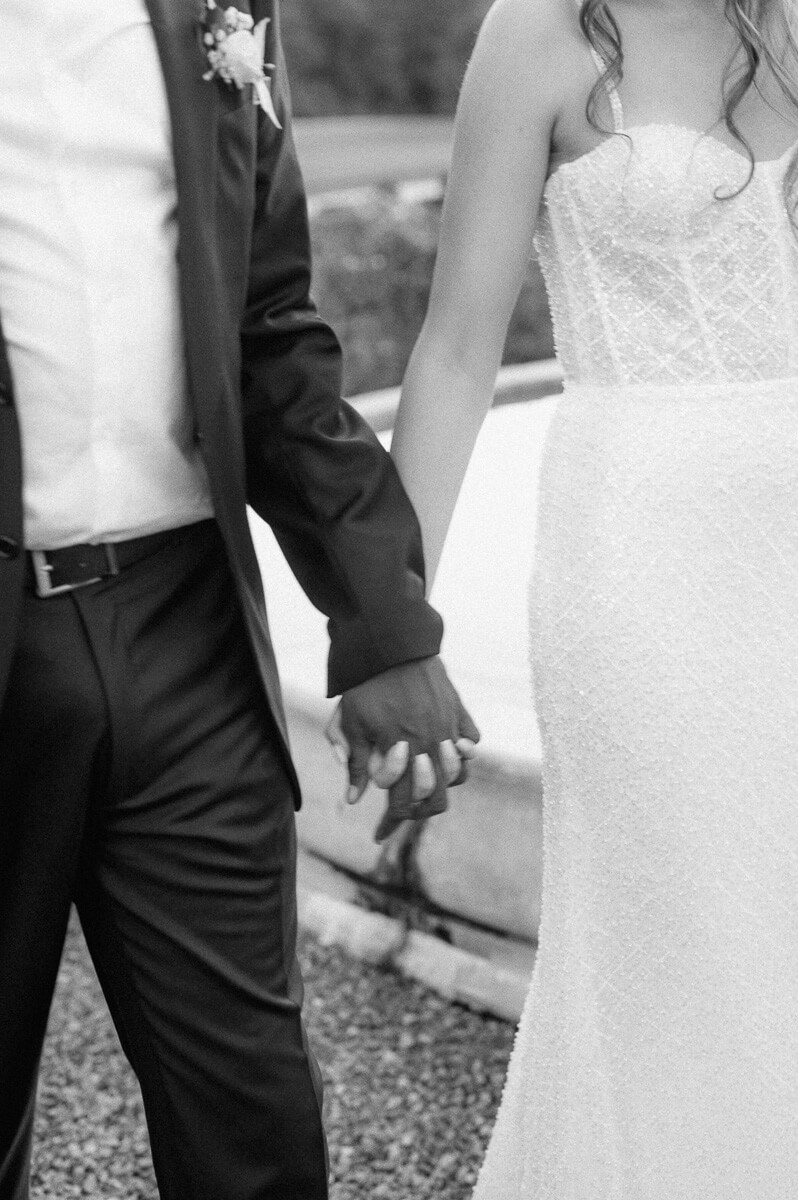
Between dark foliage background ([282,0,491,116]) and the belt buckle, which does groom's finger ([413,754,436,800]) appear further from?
dark foliage background ([282,0,491,116])

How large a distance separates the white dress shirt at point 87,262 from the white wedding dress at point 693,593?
2.03 feet

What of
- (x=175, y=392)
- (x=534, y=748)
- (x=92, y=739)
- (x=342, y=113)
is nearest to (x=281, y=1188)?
(x=92, y=739)

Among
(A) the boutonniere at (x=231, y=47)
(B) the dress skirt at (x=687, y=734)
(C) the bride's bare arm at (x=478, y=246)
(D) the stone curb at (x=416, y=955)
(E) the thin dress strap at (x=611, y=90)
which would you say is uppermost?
(A) the boutonniere at (x=231, y=47)

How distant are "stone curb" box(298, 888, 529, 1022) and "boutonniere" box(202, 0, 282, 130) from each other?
226 centimetres

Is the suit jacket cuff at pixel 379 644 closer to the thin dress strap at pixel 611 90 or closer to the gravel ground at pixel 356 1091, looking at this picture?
the thin dress strap at pixel 611 90

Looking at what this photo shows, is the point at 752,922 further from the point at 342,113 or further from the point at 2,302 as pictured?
the point at 342,113

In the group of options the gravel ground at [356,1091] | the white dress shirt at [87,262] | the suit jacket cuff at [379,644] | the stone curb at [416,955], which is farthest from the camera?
the stone curb at [416,955]

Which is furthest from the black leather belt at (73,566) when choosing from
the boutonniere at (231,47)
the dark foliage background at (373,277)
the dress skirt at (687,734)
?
the dark foliage background at (373,277)

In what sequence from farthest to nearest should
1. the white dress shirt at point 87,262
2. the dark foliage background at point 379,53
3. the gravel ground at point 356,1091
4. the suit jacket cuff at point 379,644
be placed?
the dark foliage background at point 379,53
the gravel ground at point 356,1091
the suit jacket cuff at point 379,644
the white dress shirt at point 87,262

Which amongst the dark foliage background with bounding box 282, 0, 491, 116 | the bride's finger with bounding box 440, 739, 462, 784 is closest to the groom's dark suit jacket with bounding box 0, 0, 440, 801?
the bride's finger with bounding box 440, 739, 462, 784

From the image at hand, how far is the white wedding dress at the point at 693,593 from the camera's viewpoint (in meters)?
2.56

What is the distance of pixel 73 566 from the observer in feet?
7.36

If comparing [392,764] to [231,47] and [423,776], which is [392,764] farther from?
[231,47]

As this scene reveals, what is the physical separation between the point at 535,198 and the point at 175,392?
61 centimetres
